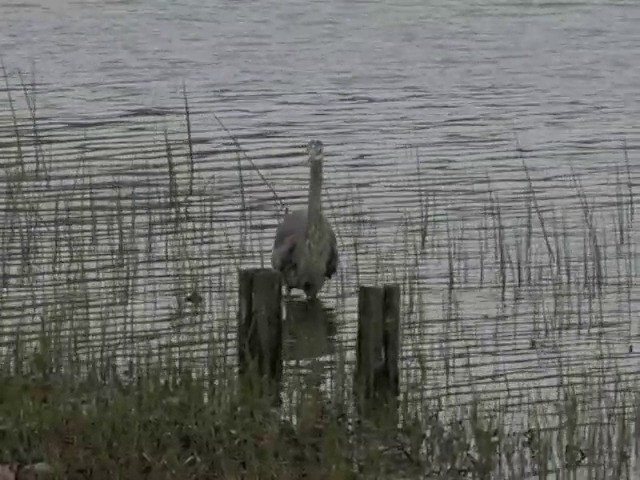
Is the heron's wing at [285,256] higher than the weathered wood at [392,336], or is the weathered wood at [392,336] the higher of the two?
the heron's wing at [285,256]

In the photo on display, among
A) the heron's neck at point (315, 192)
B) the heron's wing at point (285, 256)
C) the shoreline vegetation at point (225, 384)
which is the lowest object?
the shoreline vegetation at point (225, 384)

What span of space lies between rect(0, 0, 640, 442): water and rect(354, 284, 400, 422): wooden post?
2.43ft

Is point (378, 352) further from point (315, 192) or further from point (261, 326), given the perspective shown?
point (315, 192)

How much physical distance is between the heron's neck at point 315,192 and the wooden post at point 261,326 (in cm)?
317

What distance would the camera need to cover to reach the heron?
12.0 m

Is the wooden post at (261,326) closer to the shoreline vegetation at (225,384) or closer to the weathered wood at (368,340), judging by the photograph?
the shoreline vegetation at (225,384)

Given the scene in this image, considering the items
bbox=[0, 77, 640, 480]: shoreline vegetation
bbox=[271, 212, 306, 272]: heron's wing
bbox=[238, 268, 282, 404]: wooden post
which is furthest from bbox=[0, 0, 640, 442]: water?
bbox=[238, 268, 282, 404]: wooden post

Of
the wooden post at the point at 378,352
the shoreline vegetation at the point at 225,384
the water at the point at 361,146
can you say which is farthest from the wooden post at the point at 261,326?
the water at the point at 361,146

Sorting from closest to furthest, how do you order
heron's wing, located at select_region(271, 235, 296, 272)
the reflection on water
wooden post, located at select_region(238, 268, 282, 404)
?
wooden post, located at select_region(238, 268, 282, 404), the reflection on water, heron's wing, located at select_region(271, 235, 296, 272)

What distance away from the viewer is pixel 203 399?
26.3ft

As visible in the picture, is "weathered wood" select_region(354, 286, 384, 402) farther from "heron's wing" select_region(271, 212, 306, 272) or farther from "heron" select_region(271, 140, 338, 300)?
"heron's wing" select_region(271, 212, 306, 272)

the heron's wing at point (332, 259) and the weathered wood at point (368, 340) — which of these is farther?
the heron's wing at point (332, 259)

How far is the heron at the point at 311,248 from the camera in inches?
471

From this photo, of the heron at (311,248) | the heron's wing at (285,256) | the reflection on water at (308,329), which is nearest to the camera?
the reflection on water at (308,329)
